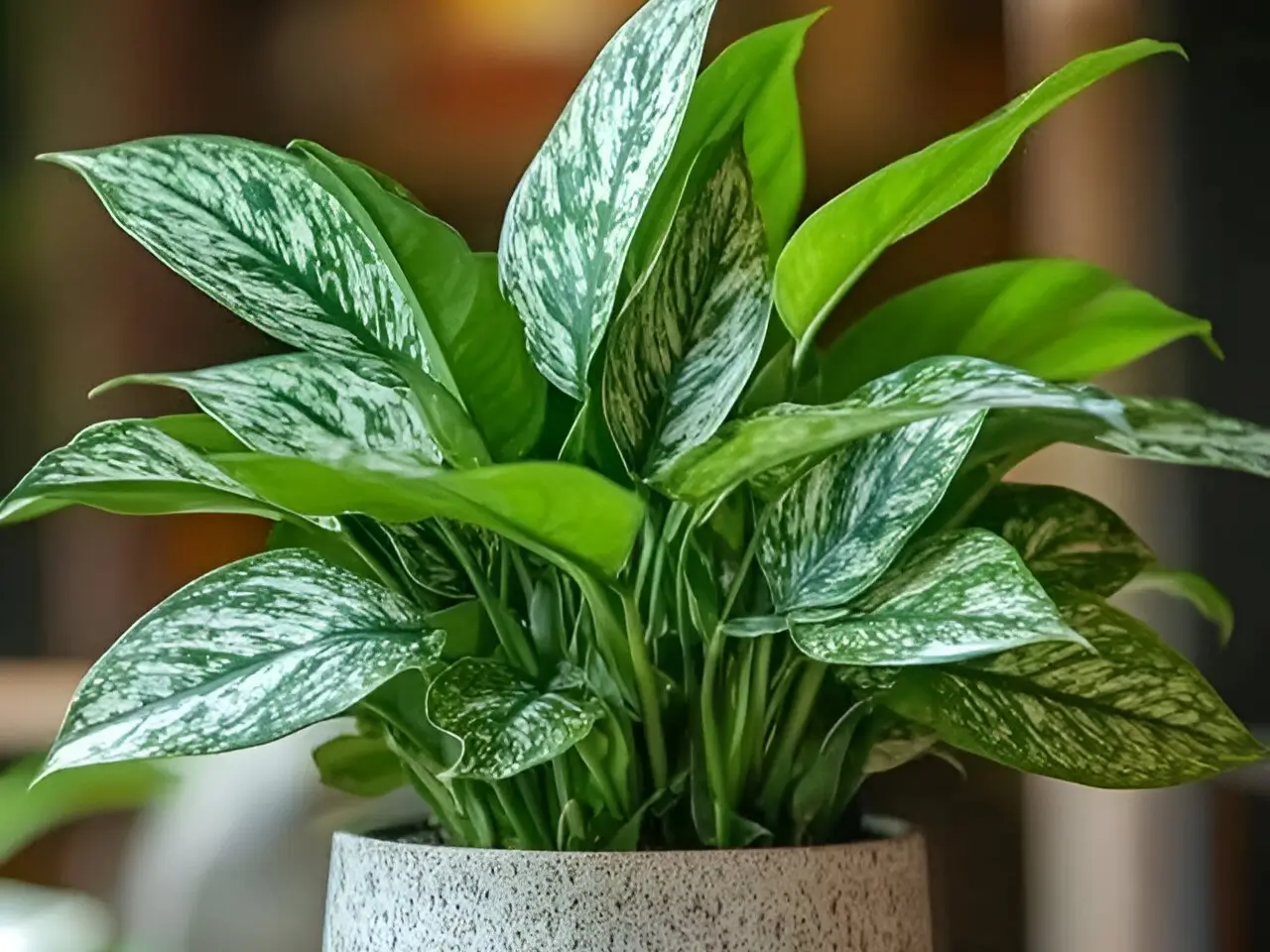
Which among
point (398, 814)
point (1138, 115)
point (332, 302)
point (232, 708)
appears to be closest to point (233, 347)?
point (398, 814)

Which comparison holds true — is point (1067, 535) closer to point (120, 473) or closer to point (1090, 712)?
point (1090, 712)

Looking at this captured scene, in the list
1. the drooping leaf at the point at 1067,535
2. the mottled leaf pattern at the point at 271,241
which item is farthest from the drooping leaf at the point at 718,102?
the drooping leaf at the point at 1067,535

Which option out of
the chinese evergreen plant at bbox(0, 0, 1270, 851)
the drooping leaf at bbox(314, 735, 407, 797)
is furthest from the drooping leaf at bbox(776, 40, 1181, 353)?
the drooping leaf at bbox(314, 735, 407, 797)

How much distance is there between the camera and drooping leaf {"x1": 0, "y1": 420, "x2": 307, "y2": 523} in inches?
20.5

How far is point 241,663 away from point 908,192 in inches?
12.4

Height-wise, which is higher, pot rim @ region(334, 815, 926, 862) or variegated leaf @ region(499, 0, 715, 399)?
variegated leaf @ region(499, 0, 715, 399)

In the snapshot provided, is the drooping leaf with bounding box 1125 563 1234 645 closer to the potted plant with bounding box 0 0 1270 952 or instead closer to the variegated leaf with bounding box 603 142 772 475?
the potted plant with bounding box 0 0 1270 952

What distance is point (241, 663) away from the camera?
0.50m

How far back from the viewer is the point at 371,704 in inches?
22.6

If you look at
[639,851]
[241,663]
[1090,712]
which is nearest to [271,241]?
[241,663]

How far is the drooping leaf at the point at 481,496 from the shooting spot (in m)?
0.43

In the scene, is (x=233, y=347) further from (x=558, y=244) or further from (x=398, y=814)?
(x=558, y=244)

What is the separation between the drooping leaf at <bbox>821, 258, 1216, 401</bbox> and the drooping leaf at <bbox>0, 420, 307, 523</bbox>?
293mm

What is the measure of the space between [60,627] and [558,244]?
0.66 meters
